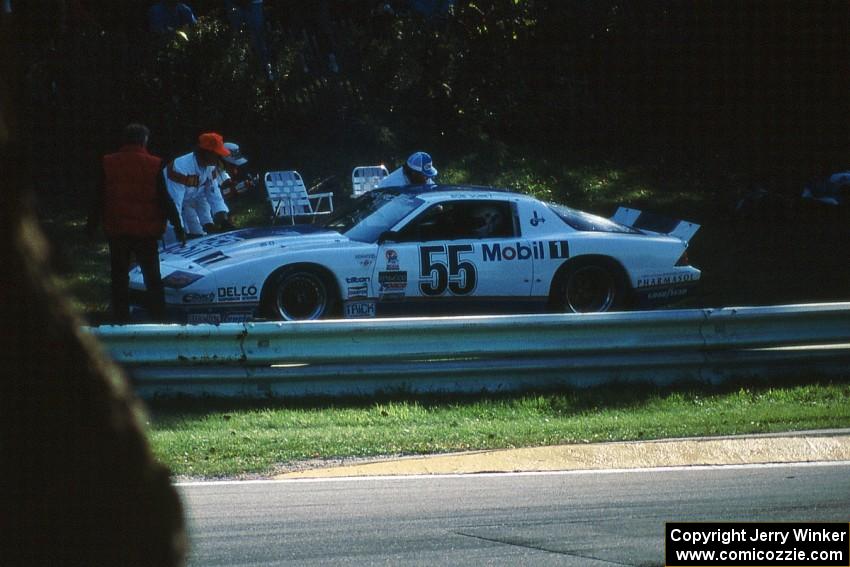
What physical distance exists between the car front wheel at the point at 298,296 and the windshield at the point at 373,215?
640mm

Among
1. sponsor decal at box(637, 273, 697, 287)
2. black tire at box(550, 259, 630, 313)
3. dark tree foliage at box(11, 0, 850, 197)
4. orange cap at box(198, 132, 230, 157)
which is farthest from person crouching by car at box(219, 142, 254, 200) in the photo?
sponsor decal at box(637, 273, 697, 287)

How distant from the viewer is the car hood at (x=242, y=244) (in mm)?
10777

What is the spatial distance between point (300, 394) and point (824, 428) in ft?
11.5

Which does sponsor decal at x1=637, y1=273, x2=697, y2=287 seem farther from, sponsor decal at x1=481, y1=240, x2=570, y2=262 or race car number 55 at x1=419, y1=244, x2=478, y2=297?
race car number 55 at x1=419, y1=244, x2=478, y2=297

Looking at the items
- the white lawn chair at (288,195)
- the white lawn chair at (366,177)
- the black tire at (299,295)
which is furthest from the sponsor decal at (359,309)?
the white lawn chair at (366,177)

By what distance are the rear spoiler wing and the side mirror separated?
8.55 feet

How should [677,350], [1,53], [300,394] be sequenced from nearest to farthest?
[1,53], [300,394], [677,350]

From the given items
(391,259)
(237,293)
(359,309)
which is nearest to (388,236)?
(391,259)

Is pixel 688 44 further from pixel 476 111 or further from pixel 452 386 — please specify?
pixel 452 386

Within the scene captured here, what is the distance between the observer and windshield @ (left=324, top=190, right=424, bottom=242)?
37.3 ft

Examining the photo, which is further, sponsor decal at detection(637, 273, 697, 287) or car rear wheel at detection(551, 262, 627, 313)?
sponsor decal at detection(637, 273, 697, 287)

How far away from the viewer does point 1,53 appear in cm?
196

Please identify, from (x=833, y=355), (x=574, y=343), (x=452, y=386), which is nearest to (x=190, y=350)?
(x=452, y=386)

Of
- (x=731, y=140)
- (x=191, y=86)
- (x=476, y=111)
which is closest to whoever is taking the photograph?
(x=191, y=86)
